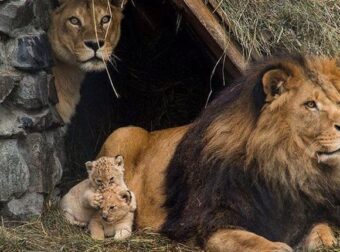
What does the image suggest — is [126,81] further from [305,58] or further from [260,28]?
[305,58]

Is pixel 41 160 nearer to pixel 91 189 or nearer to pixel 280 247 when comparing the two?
pixel 91 189

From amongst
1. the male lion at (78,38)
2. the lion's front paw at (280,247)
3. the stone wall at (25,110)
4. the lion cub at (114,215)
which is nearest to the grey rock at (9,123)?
the stone wall at (25,110)

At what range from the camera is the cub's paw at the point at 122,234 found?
20.9 feet

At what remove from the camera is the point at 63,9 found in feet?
24.0

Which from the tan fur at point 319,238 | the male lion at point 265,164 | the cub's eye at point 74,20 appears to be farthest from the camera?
the cub's eye at point 74,20

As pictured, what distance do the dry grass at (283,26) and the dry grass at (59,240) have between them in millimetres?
1659

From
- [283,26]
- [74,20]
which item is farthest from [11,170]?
[283,26]

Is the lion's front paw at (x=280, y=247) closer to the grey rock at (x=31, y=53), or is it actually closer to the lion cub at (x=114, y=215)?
the lion cub at (x=114, y=215)

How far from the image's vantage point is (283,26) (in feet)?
23.4

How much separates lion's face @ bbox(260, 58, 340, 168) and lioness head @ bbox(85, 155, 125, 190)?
49.5 inches

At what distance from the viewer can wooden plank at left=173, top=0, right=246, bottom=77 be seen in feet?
22.0

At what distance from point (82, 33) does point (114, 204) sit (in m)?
1.64

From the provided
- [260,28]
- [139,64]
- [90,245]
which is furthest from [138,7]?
[90,245]

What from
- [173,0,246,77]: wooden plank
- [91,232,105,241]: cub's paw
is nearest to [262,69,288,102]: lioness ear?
[173,0,246,77]: wooden plank
